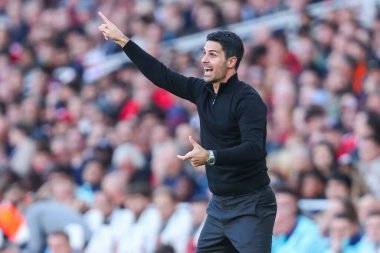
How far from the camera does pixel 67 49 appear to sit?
619 inches

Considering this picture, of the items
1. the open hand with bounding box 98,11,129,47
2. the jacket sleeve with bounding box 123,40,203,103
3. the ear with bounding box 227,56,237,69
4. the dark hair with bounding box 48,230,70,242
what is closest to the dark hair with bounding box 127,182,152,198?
the dark hair with bounding box 48,230,70,242

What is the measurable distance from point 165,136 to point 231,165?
5.21m

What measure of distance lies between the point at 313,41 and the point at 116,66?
11.4ft

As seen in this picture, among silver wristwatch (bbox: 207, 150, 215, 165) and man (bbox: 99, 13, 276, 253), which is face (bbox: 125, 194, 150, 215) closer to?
man (bbox: 99, 13, 276, 253)

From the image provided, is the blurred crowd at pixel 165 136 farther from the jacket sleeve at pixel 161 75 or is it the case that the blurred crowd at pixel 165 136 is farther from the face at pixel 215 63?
the face at pixel 215 63

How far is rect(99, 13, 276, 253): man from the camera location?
650 centimetres

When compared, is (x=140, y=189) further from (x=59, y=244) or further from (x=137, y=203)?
(x=59, y=244)

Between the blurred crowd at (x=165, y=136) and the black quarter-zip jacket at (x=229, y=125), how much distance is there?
6.38 feet

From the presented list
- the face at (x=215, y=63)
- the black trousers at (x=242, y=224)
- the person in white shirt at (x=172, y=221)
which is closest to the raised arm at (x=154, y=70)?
the face at (x=215, y=63)

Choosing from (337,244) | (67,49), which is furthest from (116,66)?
(337,244)

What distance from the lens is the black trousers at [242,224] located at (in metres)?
6.61

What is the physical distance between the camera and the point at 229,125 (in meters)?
6.54

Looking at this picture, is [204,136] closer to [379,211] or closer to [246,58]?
[379,211]

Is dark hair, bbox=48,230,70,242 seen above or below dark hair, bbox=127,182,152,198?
below
